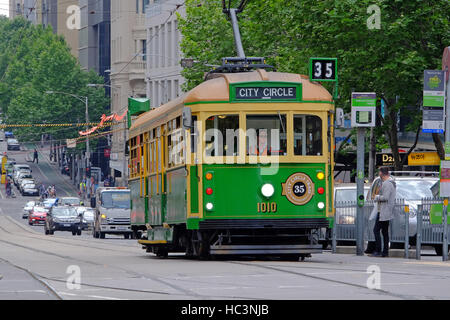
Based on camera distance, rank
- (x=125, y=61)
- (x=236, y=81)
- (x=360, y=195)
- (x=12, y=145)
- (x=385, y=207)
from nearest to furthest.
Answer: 1. (x=236, y=81)
2. (x=385, y=207)
3. (x=360, y=195)
4. (x=125, y=61)
5. (x=12, y=145)

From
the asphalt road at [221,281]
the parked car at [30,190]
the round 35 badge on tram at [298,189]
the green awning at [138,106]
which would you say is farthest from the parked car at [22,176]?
the round 35 badge on tram at [298,189]

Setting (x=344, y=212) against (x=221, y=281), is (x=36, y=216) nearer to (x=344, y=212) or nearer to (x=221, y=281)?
(x=344, y=212)

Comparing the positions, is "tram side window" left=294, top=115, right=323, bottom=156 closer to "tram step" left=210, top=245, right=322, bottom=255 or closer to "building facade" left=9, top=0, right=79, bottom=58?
"tram step" left=210, top=245, right=322, bottom=255

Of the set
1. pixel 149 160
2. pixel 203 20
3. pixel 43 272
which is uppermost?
pixel 203 20

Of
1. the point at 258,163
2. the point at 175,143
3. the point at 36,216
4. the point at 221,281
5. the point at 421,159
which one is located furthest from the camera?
the point at 36,216

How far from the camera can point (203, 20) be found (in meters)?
54.1

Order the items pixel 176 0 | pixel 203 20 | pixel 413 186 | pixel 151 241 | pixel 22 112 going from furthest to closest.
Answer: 1. pixel 22 112
2. pixel 176 0
3. pixel 203 20
4. pixel 413 186
5. pixel 151 241

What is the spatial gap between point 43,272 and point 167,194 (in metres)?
5.00

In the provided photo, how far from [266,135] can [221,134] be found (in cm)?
73

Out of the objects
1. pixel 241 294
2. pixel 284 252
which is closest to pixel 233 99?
pixel 284 252

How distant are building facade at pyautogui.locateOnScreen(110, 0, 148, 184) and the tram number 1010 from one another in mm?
79525

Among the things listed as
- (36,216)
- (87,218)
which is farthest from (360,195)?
(36,216)

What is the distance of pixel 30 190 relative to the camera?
4412 inches

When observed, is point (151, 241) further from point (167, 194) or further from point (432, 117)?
point (432, 117)
